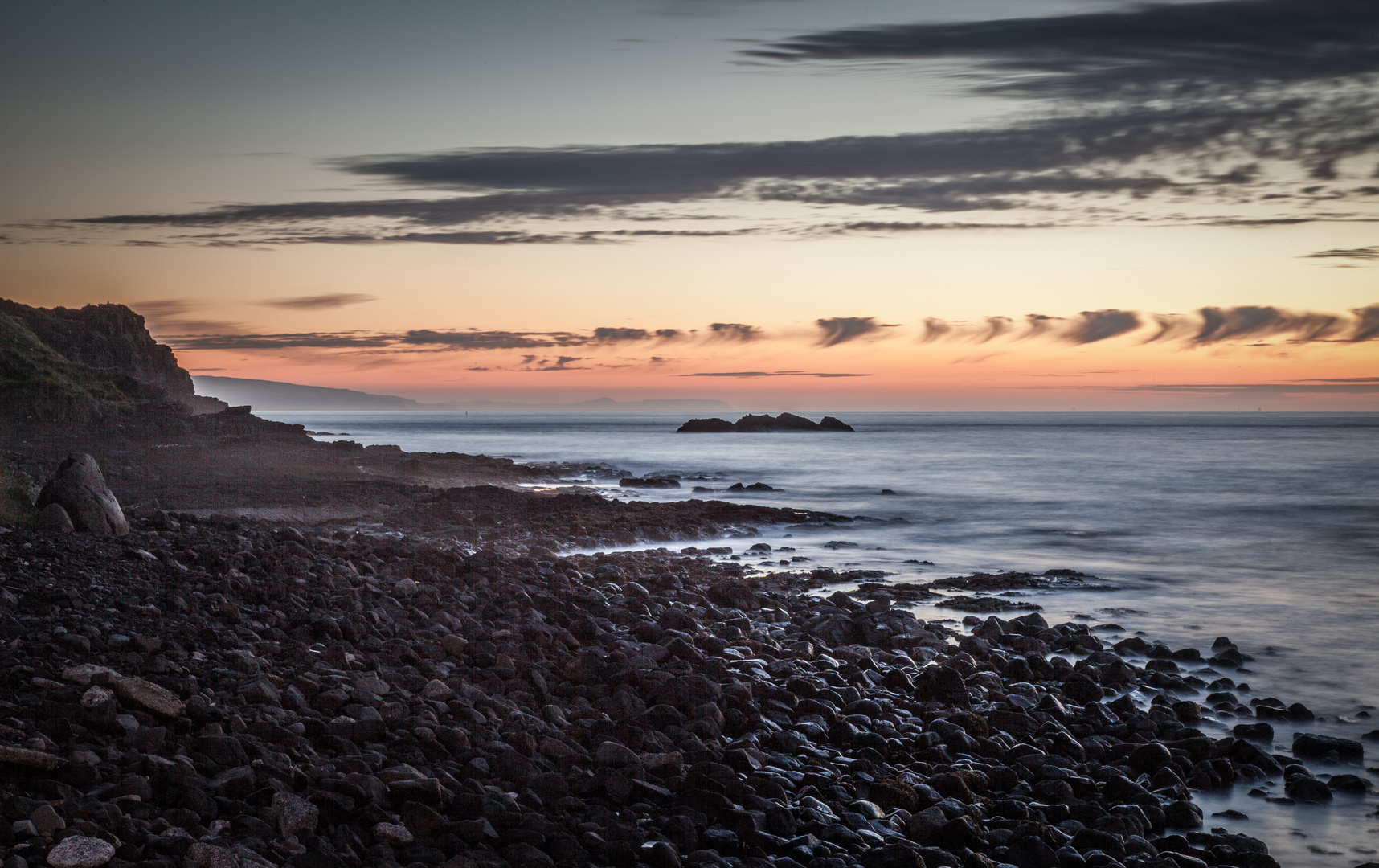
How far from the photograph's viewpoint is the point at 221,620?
26.1ft

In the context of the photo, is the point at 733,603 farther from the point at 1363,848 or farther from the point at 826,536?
the point at 826,536

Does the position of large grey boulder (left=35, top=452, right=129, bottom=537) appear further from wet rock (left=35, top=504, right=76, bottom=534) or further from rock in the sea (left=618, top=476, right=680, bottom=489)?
rock in the sea (left=618, top=476, right=680, bottom=489)

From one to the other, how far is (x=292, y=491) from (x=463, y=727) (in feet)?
61.6

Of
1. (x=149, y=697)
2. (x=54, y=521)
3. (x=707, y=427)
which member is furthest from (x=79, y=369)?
(x=707, y=427)

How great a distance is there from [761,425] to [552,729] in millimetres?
123689

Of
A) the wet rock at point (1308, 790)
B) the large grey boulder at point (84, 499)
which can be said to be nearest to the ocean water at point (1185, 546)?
the wet rock at point (1308, 790)

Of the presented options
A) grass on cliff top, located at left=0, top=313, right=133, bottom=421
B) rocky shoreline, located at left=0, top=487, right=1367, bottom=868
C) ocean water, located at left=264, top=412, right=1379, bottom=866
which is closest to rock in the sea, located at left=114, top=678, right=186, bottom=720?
rocky shoreline, located at left=0, top=487, right=1367, bottom=868

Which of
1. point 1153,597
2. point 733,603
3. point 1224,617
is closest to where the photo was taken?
point 733,603

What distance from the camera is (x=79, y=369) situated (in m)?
39.8

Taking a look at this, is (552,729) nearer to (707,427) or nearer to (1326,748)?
(1326,748)

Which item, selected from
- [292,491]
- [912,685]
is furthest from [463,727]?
[292,491]

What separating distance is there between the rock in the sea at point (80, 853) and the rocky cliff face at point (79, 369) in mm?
35357

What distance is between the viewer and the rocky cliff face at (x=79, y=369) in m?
34.3

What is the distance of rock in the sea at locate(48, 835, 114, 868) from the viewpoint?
13.3ft
